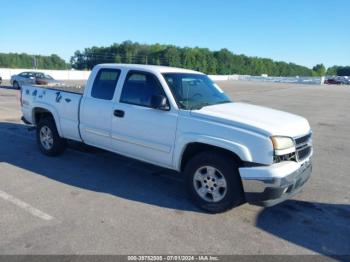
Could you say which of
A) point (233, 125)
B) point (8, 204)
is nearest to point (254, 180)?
point (233, 125)

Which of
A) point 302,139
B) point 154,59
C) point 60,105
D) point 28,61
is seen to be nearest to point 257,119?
point 302,139

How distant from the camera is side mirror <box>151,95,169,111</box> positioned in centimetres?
488

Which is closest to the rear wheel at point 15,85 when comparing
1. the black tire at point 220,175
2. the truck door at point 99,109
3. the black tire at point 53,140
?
the black tire at point 53,140

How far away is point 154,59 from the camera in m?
124

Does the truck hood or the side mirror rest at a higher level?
the side mirror

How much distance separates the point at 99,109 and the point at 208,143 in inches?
85.7

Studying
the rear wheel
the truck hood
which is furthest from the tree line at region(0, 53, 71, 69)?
the truck hood

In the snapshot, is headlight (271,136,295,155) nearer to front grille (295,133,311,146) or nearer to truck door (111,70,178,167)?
front grille (295,133,311,146)

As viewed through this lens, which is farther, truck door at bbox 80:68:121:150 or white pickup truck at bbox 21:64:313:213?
truck door at bbox 80:68:121:150

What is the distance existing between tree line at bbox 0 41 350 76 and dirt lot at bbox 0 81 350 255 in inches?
3366

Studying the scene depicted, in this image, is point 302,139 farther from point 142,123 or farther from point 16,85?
point 16,85

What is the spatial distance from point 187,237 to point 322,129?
9901 mm

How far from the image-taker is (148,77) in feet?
17.5

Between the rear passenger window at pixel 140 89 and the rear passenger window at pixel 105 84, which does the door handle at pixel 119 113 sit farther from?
the rear passenger window at pixel 105 84
